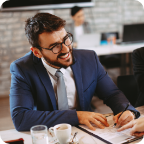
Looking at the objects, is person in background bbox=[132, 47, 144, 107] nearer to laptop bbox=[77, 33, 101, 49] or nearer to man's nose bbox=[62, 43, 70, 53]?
man's nose bbox=[62, 43, 70, 53]

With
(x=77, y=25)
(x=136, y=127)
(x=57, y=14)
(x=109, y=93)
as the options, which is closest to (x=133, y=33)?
(x=77, y=25)

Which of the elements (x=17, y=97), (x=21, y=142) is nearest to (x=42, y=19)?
(x=17, y=97)

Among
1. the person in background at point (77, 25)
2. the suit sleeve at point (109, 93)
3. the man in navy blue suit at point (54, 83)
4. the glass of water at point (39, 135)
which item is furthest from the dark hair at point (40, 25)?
the person in background at point (77, 25)

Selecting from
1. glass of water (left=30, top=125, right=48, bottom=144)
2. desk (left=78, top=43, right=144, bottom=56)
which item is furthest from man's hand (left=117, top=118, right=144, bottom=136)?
desk (left=78, top=43, right=144, bottom=56)

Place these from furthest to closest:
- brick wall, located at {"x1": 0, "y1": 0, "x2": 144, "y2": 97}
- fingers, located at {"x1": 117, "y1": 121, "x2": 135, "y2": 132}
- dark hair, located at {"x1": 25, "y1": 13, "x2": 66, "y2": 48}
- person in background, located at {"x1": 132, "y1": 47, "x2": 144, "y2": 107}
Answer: brick wall, located at {"x1": 0, "y1": 0, "x2": 144, "y2": 97}
person in background, located at {"x1": 132, "y1": 47, "x2": 144, "y2": 107}
dark hair, located at {"x1": 25, "y1": 13, "x2": 66, "y2": 48}
fingers, located at {"x1": 117, "y1": 121, "x2": 135, "y2": 132}

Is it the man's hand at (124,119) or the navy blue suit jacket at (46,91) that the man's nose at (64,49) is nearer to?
the navy blue suit jacket at (46,91)

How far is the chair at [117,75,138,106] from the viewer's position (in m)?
1.42

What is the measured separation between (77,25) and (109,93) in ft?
10.00

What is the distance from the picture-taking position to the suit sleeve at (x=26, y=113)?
3.28 ft

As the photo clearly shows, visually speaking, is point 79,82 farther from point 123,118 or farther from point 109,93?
point 123,118

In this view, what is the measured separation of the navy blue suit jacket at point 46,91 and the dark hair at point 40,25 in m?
0.15

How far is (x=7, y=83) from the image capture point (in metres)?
3.90

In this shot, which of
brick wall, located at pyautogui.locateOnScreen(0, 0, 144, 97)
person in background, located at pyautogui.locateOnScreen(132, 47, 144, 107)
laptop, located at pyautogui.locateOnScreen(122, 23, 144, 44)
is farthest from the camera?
brick wall, located at pyautogui.locateOnScreen(0, 0, 144, 97)

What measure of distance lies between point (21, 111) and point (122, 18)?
174 inches
